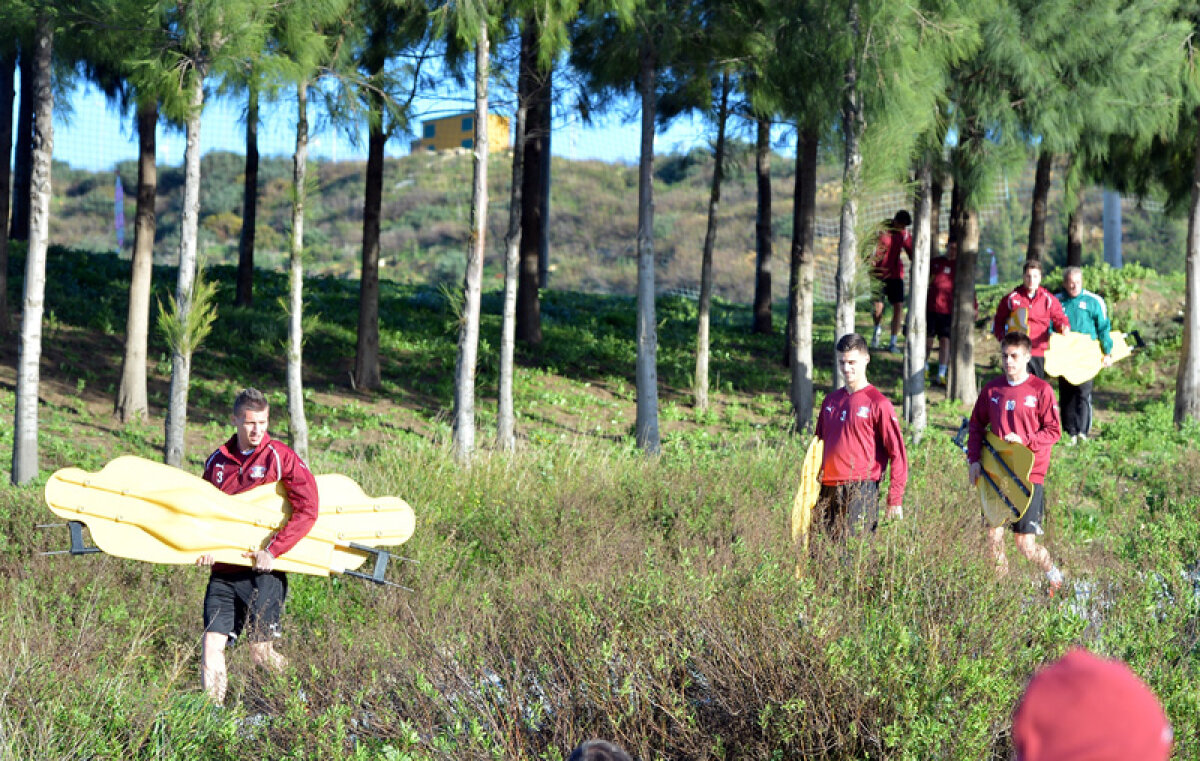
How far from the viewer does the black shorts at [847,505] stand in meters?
5.93

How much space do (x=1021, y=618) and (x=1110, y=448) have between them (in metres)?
8.54

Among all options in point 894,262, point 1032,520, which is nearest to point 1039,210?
point 894,262

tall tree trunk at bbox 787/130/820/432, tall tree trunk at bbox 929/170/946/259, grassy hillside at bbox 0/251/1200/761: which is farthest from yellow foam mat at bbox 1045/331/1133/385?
tall tree trunk at bbox 787/130/820/432

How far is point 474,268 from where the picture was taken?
38.7 ft

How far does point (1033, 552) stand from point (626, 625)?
311 cm

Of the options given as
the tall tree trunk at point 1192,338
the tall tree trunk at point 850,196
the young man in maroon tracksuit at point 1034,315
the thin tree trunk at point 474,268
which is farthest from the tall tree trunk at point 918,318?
the thin tree trunk at point 474,268

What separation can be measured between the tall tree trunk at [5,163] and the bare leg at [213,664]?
1164 centimetres

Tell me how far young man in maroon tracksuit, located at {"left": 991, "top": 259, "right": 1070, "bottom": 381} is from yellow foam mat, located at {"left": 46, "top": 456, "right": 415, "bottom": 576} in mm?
7273

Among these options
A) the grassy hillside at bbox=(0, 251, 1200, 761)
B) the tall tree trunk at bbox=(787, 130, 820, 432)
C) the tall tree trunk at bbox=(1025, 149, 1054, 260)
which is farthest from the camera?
the tall tree trunk at bbox=(1025, 149, 1054, 260)

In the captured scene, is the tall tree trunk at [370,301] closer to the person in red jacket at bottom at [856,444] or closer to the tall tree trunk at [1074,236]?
the person in red jacket at bottom at [856,444]

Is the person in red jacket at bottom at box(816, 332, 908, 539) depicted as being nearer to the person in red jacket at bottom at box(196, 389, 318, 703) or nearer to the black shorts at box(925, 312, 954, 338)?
the person in red jacket at bottom at box(196, 389, 318, 703)

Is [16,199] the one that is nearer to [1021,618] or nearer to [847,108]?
[847,108]

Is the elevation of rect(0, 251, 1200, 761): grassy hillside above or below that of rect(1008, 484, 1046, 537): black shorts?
below

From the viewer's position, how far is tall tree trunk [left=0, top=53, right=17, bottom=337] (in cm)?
1503
